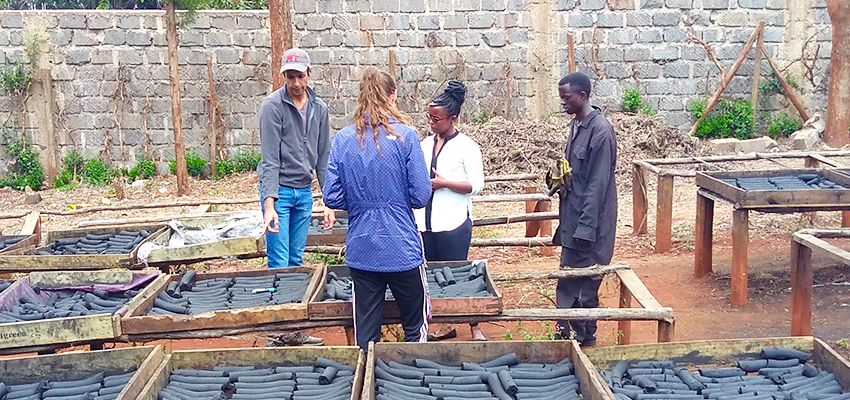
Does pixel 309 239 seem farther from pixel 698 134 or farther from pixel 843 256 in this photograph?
pixel 698 134

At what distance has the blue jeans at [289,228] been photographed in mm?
5953

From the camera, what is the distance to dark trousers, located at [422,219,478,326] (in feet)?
18.9

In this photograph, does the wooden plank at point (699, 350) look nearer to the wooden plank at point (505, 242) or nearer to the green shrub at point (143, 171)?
the wooden plank at point (505, 242)

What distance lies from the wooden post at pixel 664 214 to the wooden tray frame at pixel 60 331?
5.98 meters

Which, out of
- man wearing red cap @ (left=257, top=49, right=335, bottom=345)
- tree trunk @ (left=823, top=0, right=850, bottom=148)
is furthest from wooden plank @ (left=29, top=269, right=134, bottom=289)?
tree trunk @ (left=823, top=0, right=850, bottom=148)

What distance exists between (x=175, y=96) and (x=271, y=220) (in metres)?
8.10

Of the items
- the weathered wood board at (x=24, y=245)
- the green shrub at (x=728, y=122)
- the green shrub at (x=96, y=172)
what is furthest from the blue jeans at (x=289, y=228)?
the green shrub at (x=728, y=122)

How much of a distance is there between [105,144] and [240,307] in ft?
35.0

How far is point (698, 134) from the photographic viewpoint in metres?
14.9

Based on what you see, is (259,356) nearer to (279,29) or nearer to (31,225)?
(31,225)

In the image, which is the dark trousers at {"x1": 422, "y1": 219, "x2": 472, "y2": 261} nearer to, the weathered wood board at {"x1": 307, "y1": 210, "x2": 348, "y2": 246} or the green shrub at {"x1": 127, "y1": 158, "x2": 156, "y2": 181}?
the weathered wood board at {"x1": 307, "y1": 210, "x2": 348, "y2": 246}

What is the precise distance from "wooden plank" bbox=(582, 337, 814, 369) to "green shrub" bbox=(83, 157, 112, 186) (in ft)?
39.9

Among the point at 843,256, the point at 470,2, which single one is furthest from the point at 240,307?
the point at 470,2

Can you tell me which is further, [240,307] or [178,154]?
[178,154]
